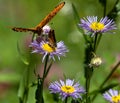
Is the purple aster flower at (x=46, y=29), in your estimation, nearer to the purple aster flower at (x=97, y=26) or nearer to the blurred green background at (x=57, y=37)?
the purple aster flower at (x=97, y=26)

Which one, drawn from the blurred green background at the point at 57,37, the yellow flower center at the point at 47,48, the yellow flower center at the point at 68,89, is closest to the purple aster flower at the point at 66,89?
the yellow flower center at the point at 68,89

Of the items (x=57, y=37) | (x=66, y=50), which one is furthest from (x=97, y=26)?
(x=57, y=37)

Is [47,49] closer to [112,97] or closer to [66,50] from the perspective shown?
[66,50]

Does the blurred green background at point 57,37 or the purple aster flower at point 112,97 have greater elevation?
the blurred green background at point 57,37

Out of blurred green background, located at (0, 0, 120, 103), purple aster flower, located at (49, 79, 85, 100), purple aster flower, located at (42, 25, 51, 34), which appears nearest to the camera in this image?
purple aster flower, located at (49, 79, 85, 100)

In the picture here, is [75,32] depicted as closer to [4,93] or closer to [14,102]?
[4,93]

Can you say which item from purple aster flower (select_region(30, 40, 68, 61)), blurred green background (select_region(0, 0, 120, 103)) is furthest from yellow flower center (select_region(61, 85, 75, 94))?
blurred green background (select_region(0, 0, 120, 103))

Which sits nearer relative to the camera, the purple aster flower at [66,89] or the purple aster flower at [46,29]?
the purple aster flower at [66,89]

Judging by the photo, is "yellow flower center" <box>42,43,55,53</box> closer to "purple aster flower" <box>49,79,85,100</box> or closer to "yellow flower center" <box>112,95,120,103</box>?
"purple aster flower" <box>49,79,85,100</box>
